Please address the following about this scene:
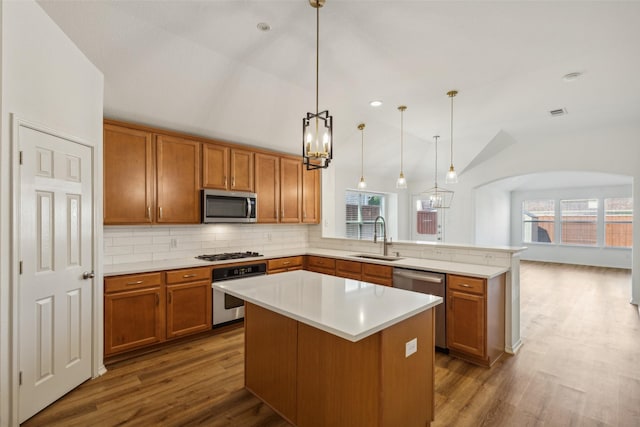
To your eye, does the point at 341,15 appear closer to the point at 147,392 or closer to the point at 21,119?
the point at 21,119

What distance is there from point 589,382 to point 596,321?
218 centimetres

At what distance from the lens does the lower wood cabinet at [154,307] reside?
3.06 meters

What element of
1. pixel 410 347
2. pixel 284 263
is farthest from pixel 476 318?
pixel 284 263

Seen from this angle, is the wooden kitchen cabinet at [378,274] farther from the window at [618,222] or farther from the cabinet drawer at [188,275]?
the window at [618,222]

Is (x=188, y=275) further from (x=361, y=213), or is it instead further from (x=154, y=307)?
(x=361, y=213)

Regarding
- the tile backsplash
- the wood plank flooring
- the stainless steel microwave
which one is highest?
the stainless steel microwave

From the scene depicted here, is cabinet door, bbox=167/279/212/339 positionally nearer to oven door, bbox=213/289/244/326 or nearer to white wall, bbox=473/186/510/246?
oven door, bbox=213/289/244/326

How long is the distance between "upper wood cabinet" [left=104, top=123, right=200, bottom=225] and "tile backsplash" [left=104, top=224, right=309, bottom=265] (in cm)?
34

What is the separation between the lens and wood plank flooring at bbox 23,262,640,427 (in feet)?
7.34

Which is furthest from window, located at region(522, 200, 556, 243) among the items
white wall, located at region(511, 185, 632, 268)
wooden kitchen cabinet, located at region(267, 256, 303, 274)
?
wooden kitchen cabinet, located at region(267, 256, 303, 274)

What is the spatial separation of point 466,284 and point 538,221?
9.05 m

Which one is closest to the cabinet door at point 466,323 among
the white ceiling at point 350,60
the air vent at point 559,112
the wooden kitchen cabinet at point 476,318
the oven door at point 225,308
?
the wooden kitchen cabinet at point 476,318

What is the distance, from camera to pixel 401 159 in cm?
683

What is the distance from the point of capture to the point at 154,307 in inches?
130
